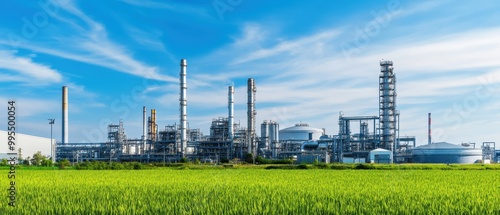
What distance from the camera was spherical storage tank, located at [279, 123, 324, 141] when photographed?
8706 centimetres

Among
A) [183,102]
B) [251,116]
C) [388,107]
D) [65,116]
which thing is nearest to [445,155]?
[388,107]

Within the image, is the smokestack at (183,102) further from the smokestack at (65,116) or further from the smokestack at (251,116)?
the smokestack at (65,116)

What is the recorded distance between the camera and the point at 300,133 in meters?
87.3

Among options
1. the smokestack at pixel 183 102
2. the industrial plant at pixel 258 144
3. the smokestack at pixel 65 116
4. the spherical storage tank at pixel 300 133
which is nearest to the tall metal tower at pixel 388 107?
the industrial plant at pixel 258 144

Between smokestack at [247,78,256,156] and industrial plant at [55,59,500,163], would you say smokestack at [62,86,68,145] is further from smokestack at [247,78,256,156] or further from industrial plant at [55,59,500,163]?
smokestack at [247,78,256,156]

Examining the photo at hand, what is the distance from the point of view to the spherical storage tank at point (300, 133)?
87062 millimetres

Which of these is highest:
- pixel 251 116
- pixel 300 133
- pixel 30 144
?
pixel 251 116

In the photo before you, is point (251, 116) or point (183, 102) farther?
point (251, 116)

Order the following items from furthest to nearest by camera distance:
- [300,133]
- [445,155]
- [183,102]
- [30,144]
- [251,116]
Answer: [300,133] → [445,155] → [30,144] → [251,116] → [183,102]

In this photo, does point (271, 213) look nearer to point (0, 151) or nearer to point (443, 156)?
point (0, 151)

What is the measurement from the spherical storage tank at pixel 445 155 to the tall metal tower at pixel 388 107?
5863 millimetres

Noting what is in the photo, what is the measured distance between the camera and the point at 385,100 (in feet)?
244

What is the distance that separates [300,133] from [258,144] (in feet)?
36.7

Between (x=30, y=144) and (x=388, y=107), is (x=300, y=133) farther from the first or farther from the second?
(x=30, y=144)
